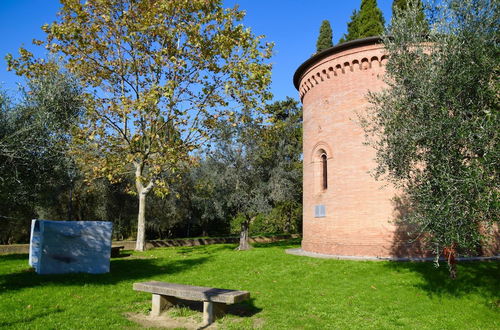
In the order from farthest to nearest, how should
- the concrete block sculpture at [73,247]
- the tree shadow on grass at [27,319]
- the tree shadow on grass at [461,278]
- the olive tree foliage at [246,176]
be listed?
1. the olive tree foliage at [246,176]
2. the concrete block sculpture at [73,247]
3. the tree shadow on grass at [461,278]
4. the tree shadow on grass at [27,319]

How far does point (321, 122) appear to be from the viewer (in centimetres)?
1669

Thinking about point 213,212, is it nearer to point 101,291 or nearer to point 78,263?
point 78,263

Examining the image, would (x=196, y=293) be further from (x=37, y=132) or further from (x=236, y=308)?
(x=37, y=132)

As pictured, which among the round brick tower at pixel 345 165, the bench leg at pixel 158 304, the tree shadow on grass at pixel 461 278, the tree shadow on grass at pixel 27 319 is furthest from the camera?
the round brick tower at pixel 345 165

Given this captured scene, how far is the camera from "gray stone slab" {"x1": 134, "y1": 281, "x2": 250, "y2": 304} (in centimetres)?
635

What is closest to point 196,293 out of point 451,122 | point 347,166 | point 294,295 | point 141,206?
point 294,295

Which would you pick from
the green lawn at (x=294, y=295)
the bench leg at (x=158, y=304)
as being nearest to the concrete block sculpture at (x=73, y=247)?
the green lawn at (x=294, y=295)

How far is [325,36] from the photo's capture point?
→ 2389 cm

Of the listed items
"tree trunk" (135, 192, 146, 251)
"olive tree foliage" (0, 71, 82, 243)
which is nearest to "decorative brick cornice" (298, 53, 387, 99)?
"tree trunk" (135, 192, 146, 251)

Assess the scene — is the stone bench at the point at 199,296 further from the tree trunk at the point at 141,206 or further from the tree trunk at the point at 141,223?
the tree trunk at the point at 141,223

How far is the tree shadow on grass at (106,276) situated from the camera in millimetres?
9561

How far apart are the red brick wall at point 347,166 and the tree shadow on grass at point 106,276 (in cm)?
581

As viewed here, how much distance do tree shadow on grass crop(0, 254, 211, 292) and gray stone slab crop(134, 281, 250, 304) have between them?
11.1 feet

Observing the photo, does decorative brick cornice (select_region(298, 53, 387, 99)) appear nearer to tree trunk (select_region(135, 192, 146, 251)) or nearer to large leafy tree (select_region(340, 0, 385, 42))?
large leafy tree (select_region(340, 0, 385, 42))
